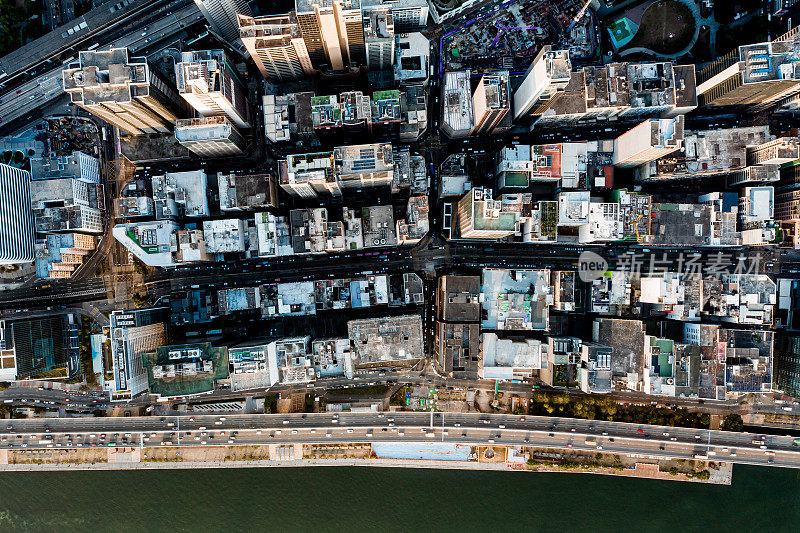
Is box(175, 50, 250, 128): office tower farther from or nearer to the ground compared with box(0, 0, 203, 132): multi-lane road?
nearer to the ground

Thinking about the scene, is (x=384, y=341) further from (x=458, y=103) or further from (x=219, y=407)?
(x=458, y=103)

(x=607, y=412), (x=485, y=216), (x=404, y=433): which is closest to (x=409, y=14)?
(x=485, y=216)

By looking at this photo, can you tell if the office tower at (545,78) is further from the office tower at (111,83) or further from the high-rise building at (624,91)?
the office tower at (111,83)

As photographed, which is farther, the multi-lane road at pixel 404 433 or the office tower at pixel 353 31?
the multi-lane road at pixel 404 433

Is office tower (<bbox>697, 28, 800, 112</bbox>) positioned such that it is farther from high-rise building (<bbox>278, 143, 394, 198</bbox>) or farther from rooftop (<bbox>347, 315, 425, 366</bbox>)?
rooftop (<bbox>347, 315, 425, 366</bbox>)

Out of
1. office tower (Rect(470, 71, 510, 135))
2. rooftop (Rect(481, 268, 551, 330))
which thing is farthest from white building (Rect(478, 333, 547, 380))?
office tower (Rect(470, 71, 510, 135))

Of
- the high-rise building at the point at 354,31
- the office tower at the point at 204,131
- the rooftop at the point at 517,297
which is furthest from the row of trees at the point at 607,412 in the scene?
the office tower at the point at 204,131

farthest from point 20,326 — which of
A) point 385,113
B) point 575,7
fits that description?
point 575,7

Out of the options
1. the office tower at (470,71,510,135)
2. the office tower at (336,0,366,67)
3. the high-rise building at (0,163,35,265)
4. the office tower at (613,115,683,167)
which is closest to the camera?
the office tower at (336,0,366,67)
